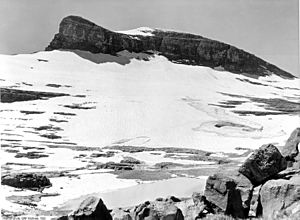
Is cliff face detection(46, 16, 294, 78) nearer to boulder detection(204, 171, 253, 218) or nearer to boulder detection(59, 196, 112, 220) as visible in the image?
boulder detection(204, 171, 253, 218)

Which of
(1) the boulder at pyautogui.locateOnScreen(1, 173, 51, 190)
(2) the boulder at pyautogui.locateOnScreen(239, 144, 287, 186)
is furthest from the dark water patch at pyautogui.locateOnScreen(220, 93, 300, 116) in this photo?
(2) the boulder at pyautogui.locateOnScreen(239, 144, 287, 186)

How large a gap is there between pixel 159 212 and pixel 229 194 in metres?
2.90

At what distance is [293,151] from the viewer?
23188 millimetres

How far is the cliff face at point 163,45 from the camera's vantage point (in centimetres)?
16612

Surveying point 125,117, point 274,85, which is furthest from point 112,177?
point 274,85

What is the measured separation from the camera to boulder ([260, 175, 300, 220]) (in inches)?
464

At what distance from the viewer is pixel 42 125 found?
258ft

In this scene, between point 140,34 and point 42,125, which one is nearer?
point 42,125

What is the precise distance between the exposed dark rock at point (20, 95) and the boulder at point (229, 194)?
90.2 metres

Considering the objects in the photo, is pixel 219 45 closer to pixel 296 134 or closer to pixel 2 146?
pixel 2 146

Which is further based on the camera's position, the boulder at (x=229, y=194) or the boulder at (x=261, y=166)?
the boulder at (x=261, y=166)

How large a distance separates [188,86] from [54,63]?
42.2 meters

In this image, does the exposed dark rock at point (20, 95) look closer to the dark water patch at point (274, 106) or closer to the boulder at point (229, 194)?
the dark water patch at point (274, 106)

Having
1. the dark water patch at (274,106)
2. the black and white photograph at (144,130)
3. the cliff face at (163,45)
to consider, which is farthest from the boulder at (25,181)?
the cliff face at (163,45)
